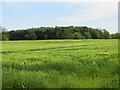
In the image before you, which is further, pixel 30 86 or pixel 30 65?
A: pixel 30 65

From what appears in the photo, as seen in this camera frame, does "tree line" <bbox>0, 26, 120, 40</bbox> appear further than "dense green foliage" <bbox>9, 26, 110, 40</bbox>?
No

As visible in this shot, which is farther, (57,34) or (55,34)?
(57,34)

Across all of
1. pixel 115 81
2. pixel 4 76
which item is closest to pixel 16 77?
pixel 4 76

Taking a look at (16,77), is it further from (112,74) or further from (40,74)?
(112,74)

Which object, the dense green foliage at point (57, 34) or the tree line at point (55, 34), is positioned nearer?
the tree line at point (55, 34)

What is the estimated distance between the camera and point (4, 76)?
11016 mm

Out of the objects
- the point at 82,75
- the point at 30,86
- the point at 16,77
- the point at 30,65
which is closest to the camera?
the point at 30,86

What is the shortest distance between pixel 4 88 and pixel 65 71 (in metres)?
3.14

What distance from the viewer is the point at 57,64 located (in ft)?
44.2

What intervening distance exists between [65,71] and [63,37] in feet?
149

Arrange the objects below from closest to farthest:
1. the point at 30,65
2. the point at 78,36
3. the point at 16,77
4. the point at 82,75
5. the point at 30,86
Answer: the point at 30,86 < the point at 16,77 < the point at 82,75 < the point at 30,65 < the point at 78,36

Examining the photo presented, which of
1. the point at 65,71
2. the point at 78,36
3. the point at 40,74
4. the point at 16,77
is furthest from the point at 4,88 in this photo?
the point at 78,36

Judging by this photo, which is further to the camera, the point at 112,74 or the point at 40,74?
the point at 112,74

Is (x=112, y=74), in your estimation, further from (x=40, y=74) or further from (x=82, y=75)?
(x=40, y=74)
